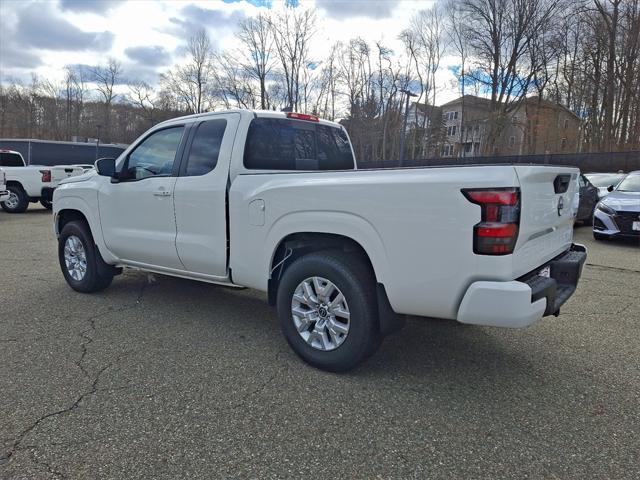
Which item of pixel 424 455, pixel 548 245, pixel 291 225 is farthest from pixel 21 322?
pixel 548 245

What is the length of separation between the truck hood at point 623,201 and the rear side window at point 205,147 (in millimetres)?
8659

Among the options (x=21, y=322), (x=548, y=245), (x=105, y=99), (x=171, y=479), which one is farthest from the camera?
(x=105, y=99)

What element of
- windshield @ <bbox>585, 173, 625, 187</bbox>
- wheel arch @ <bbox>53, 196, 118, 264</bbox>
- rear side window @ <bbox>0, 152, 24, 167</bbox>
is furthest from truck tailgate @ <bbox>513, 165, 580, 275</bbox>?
rear side window @ <bbox>0, 152, 24, 167</bbox>

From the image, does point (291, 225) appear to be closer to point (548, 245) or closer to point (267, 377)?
point (267, 377)

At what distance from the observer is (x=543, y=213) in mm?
2848

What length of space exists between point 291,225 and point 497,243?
1.41 meters

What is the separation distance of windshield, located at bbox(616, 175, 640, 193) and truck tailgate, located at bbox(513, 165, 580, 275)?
25.1ft

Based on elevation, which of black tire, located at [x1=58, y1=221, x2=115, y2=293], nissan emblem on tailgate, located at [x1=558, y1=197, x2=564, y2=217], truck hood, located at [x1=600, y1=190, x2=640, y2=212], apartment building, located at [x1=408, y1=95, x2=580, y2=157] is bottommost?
black tire, located at [x1=58, y1=221, x2=115, y2=293]

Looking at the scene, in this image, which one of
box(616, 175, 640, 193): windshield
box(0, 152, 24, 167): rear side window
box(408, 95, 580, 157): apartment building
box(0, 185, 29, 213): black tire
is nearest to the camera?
box(616, 175, 640, 193): windshield

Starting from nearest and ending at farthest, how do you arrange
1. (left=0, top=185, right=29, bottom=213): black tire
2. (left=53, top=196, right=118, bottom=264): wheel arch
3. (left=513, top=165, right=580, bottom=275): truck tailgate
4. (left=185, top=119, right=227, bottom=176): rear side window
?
1. (left=513, top=165, right=580, bottom=275): truck tailgate
2. (left=185, top=119, right=227, bottom=176): rear side window
3. (left=53, top=196, right=118, bottom=264): wheel arch
4. (left=0, top=185, right=29, bottom=213): black tire

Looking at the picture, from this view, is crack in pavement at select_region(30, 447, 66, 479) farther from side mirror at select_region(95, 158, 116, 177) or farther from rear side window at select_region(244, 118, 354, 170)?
side mirror at select_region(95, 158, 116, 177)

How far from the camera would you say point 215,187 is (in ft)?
12.2

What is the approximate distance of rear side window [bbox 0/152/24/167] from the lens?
13562mm

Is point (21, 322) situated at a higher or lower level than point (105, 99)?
lower
